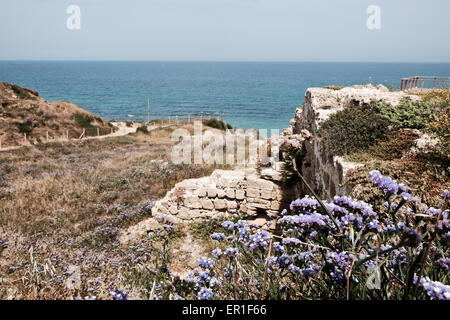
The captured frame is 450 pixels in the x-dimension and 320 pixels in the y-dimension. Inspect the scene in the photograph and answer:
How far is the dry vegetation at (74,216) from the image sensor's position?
4098 mm

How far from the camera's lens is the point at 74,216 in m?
9.93

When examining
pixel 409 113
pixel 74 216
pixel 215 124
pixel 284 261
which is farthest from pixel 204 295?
pixel 215 124

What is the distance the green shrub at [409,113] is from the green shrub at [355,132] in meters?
0.18

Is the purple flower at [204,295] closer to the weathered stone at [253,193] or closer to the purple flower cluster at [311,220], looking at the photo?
the purple flower cluster at [311,220]

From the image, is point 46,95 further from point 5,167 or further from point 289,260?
point 289,260

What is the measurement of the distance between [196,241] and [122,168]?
29.7ft

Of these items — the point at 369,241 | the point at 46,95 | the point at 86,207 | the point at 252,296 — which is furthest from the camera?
the point at 46,95

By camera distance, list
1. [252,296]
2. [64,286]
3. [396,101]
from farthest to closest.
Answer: [396,101] < [64,286] < [252,296]

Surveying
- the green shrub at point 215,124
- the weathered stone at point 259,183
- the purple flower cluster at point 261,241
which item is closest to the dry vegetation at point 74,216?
the purple flower cluster at point 261,241

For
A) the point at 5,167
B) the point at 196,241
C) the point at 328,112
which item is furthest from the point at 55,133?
the point at 328,112

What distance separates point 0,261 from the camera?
5.46 meters

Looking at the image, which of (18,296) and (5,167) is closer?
(18,296)

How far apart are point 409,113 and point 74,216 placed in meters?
9.96

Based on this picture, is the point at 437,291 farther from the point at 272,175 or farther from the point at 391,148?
the point at 272,175
